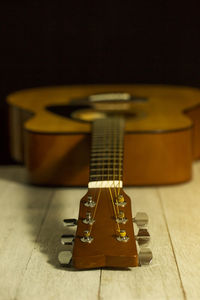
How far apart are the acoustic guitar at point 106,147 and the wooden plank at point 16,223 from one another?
0.07 m

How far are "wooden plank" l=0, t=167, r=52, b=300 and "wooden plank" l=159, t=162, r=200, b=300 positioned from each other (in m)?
0.30

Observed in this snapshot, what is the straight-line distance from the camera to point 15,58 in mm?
2051

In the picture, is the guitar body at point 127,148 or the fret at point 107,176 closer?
the fret at point 107,176

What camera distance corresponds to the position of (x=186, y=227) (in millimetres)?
1218

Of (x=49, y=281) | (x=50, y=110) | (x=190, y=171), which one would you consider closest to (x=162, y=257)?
(x=49, y=281)

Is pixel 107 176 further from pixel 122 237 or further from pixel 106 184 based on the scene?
pixel 122 237

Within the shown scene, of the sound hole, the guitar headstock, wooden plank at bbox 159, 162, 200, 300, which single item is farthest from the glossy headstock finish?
the sound hole

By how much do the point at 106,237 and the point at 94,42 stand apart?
128cm

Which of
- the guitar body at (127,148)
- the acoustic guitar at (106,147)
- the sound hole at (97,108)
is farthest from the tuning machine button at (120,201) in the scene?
the sound hole at (97,108)

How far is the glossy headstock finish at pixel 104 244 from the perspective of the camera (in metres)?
0.89

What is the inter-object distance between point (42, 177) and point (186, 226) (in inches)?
19.4

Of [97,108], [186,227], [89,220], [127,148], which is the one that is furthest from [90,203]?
[97,108]

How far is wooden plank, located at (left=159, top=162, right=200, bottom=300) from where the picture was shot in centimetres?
96

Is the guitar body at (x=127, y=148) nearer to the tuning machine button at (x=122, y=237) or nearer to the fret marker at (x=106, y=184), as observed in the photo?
the fret marker at (x=106, y=184)
